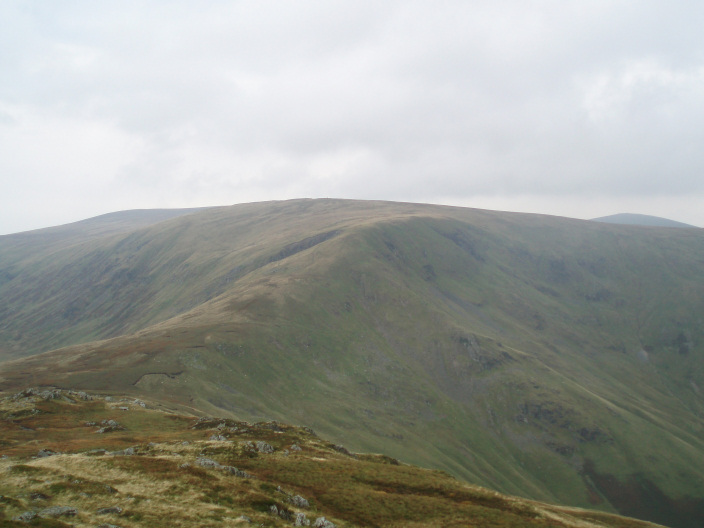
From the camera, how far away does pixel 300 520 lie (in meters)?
34.7

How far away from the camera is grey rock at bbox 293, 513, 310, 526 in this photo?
34.4 meters

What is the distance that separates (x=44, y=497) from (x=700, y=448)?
840 feet

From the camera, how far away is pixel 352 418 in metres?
146

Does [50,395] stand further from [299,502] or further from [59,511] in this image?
[299,502]

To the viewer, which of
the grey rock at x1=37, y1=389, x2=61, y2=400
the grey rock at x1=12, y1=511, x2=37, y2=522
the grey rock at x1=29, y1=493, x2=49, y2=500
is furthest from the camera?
the grey rock at x1=37, y1=389, x2=61, y2=400

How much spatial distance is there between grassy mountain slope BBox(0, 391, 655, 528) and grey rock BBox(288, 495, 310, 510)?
102 mm

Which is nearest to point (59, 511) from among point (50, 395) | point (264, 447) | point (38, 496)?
point (38, 496)

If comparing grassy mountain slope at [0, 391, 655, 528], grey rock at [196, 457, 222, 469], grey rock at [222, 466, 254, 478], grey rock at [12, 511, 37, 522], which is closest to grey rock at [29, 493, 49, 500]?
grassy mountain slope at [0, 391, 655, 528]

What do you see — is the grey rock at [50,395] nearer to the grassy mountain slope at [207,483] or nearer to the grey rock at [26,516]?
the grassy mountain slope at [207,483]

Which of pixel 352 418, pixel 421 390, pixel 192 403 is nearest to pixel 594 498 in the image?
pixel 421 390

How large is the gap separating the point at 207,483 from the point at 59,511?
39.1 ft

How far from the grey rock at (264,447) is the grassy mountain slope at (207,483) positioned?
20 cm

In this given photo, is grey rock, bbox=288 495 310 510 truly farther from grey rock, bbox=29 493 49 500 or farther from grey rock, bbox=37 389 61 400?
grey rock, bbox=37 389 61 400

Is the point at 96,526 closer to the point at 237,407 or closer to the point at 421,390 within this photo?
the point at 237,407
